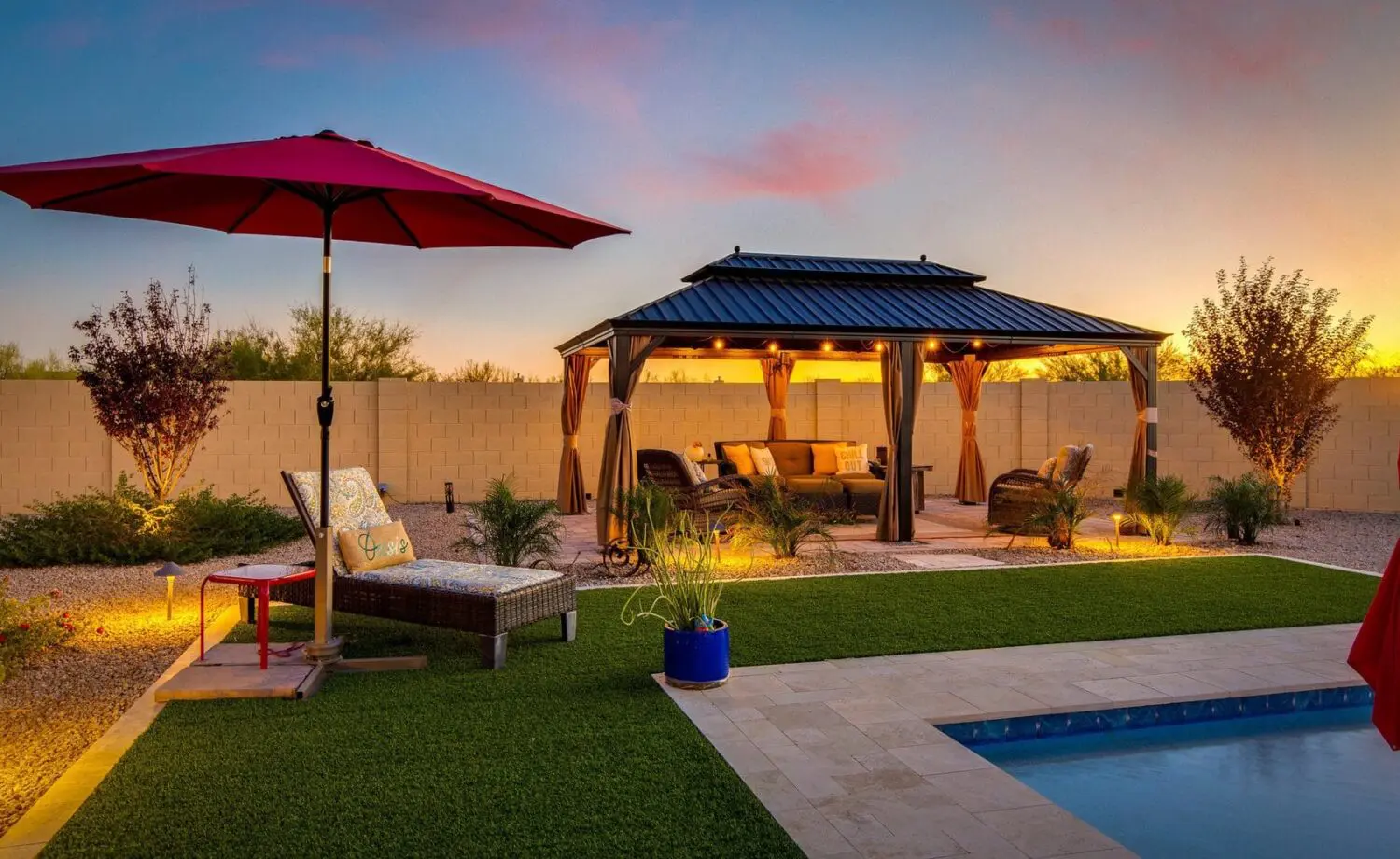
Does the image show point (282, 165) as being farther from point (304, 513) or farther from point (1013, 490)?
point (1013, 490)

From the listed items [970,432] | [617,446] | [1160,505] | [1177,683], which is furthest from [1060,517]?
[1177,683]

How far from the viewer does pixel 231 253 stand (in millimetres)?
13961

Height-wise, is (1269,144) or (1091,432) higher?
(1269,144)

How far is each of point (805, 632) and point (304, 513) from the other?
2.91 meters

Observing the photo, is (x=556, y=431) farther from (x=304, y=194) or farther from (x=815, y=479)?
(x=304, y=194)

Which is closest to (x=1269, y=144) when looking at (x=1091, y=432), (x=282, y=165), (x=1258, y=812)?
(x=1091, y=432)

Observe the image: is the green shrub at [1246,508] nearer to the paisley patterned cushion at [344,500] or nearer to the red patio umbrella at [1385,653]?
the red patio umbrella at [1385,653]

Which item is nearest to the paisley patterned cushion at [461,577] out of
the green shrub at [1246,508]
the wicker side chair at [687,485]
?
the wicker side chair at [687,485]

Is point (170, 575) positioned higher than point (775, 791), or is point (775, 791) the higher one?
point (170, 575)

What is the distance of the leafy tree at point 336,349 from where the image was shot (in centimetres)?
1795

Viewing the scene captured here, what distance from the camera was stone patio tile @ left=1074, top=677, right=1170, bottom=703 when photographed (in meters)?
4.04

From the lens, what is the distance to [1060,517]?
895 cm

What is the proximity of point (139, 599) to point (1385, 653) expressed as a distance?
23.9 ft

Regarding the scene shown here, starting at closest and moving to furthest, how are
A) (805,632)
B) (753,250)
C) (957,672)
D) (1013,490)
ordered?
(957,672) < (805,632) < (1013,490) < (753,250)
